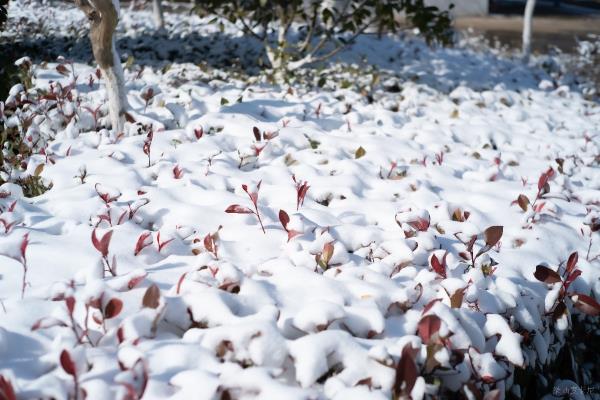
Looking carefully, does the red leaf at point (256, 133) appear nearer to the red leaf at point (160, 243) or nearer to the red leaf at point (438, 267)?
the red leaf at point (160, 243)

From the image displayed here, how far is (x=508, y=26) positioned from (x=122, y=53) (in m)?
15.2

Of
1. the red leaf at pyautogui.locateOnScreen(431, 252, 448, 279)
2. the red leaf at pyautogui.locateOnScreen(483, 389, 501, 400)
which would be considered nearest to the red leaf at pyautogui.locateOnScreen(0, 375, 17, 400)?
the red leaf at pyautogui.locateOnScreen(483, 389, 501, 400)

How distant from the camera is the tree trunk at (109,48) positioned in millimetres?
3809

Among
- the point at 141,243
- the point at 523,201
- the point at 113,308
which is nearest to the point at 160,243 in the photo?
the point at 141,243

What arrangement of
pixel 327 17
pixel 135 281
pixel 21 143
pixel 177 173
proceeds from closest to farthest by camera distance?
pixel 135 281 → pixel 177 173 → pixel 21 143 → pixel 327 17

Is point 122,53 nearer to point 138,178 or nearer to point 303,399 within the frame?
point 138,178

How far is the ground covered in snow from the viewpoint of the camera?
1779 mm

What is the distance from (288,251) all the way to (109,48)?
8.33 ft

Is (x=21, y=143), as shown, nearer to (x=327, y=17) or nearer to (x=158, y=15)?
(x=327, y=17)

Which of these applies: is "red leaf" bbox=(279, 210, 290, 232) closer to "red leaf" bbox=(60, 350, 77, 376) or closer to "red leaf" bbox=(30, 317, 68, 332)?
"red leaf" bbox=(30, 317, 68, 332)

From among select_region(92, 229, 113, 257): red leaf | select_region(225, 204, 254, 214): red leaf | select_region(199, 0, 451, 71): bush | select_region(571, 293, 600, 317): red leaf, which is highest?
select_region(199, 0, 451, 71): bush

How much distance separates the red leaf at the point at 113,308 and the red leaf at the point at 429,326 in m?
1.10

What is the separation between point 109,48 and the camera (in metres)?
4.04

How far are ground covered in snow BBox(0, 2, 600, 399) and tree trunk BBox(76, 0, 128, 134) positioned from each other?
6.9 inches
